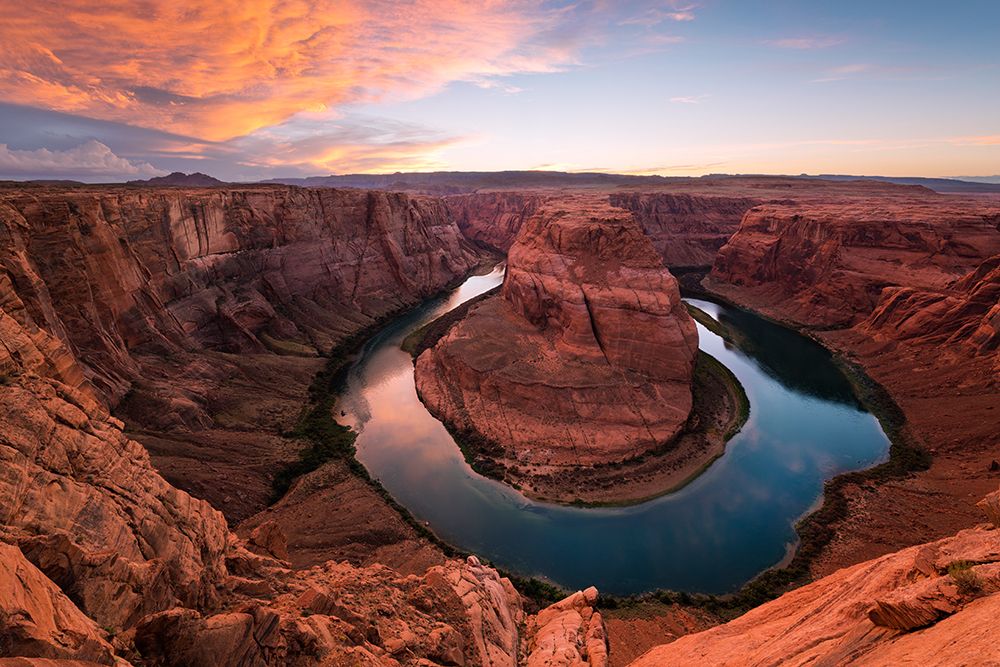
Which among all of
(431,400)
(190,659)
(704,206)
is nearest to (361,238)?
(431,400)

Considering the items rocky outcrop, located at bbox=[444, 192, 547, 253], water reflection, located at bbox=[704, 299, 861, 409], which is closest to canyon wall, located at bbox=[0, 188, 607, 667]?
water reflection, located at bbox=[704, 299, 861, 409]

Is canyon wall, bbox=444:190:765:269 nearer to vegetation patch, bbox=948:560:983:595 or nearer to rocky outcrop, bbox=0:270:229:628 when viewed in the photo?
vegetation patch, bbox=948:560:983:595

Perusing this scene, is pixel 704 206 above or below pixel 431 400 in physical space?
above

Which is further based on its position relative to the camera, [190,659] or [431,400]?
[431,400]

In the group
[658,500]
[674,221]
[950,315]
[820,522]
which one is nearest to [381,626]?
[658,500]

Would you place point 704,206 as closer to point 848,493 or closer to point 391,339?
point 391,339

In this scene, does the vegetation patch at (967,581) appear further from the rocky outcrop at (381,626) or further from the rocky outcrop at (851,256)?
the rocky outcrop at (851,256)

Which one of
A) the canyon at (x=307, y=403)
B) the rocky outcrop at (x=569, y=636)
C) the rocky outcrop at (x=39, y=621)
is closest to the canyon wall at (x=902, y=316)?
the canyon at (x=307, y=403)
